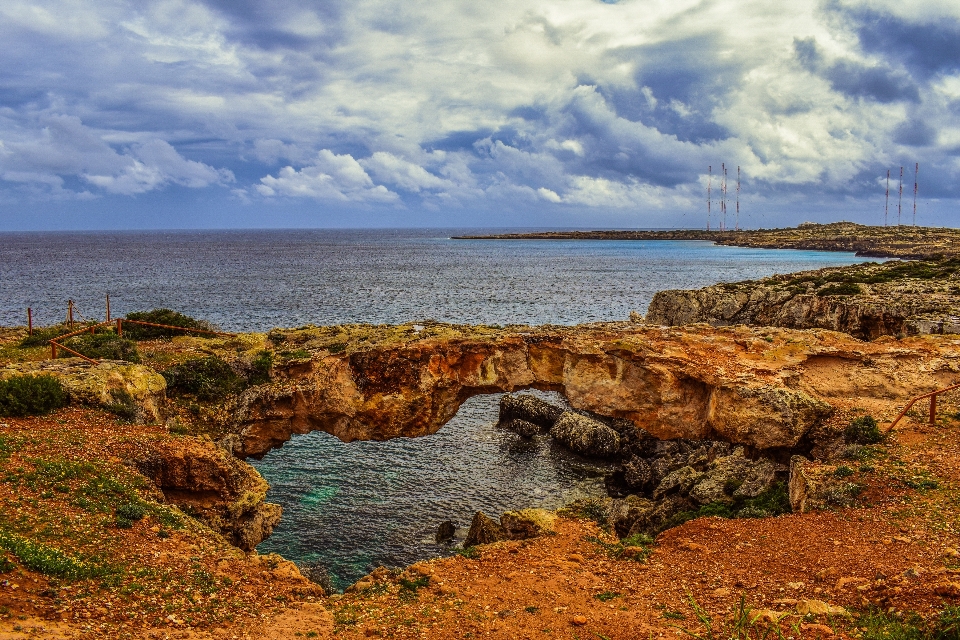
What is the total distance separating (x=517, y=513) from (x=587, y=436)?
12944 mm

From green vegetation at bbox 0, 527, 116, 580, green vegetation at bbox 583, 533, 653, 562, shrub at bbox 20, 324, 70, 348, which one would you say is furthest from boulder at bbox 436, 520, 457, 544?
shrub at bbox 20, 324, 70, 348

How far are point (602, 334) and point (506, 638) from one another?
1253 centimetres

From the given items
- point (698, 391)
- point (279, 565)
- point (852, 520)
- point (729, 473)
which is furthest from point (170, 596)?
point (729, 473)

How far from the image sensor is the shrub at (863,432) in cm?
1767

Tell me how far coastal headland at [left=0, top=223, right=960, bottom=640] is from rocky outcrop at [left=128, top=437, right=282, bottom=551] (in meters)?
0.05

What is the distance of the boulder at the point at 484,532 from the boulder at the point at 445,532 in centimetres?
203

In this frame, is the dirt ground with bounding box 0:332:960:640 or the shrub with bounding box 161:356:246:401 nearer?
the dirt ground with bounding box 0:332:960:640

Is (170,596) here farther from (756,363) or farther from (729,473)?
(729,473)

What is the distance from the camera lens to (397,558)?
75.9ft

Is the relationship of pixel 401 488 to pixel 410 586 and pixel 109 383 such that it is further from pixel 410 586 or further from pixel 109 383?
pixel 410 586

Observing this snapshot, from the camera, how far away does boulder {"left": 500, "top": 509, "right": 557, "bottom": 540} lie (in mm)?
19812

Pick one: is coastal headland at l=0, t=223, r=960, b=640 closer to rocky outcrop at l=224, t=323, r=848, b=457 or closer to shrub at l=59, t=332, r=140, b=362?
rocky outcrop at l=224, t=323, r=848, b=457

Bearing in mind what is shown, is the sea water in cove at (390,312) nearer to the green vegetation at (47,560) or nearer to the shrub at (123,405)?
the shrub at (123,405)

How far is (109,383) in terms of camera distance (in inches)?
703
